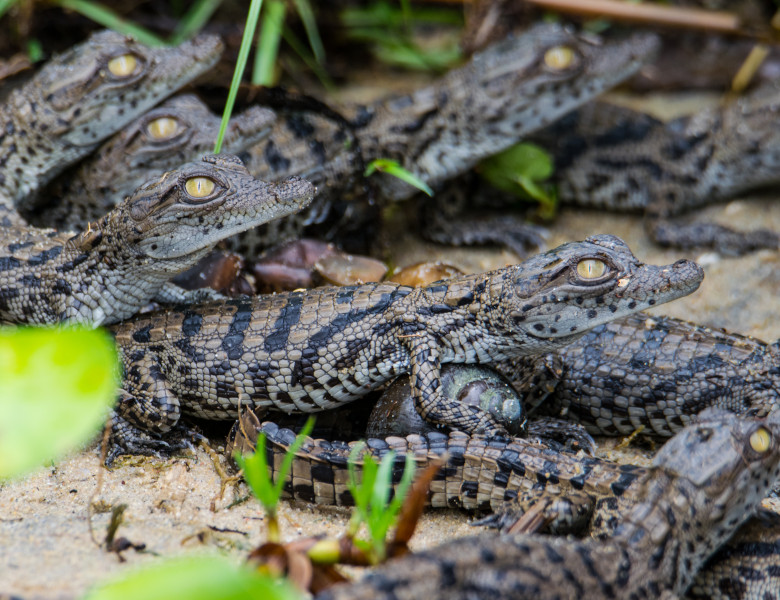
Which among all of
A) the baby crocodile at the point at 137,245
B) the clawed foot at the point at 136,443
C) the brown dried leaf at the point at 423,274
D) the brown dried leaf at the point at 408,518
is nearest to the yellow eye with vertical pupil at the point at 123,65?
the baby crocodile at the point at 137,245

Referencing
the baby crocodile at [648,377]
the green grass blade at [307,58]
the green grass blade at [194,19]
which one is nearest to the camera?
the baby crocodile at [648,377]

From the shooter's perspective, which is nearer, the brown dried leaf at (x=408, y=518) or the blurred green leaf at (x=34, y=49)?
the brown dried leaf at (x=408, y=518)

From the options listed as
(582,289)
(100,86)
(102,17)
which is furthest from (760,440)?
(102,17)

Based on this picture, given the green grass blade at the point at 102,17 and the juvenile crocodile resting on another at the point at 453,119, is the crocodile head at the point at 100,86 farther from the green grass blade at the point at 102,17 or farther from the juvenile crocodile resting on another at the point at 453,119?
the green grass blade at the point at 102,17

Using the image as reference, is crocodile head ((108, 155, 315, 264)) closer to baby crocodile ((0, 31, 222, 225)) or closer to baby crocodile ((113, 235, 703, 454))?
baby crocodile ((113, 235, 703, 454))

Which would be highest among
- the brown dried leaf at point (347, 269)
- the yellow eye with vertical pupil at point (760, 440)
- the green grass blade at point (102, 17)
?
the green grass blade at point (102, 17)

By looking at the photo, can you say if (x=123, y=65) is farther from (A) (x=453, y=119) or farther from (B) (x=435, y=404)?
(B) (x=435, y=404)
